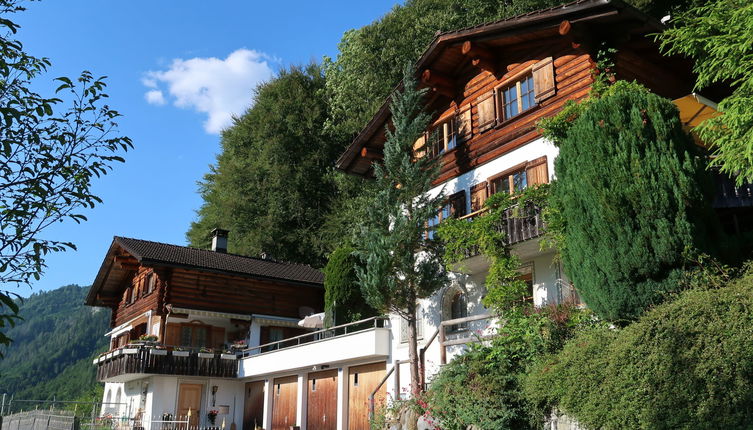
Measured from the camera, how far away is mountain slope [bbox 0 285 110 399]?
8769 cm

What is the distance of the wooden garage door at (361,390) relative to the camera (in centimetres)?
2072

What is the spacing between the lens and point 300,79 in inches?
1812

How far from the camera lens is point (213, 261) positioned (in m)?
31.7

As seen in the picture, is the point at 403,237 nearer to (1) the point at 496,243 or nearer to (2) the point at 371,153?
(1) the point at 496,243

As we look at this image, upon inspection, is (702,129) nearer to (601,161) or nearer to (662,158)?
(662,158)

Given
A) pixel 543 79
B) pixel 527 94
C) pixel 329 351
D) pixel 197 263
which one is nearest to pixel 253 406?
pixel 197 263

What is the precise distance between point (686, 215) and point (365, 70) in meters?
27.0

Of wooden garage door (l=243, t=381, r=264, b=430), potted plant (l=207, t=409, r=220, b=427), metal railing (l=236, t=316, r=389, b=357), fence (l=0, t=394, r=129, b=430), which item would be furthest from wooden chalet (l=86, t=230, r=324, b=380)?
fence (l=0, t=394, r=129, b=430)

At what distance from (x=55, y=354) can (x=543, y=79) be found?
4253 inches

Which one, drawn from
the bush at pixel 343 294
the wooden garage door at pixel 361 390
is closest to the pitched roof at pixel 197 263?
the bush at pixel 343 294

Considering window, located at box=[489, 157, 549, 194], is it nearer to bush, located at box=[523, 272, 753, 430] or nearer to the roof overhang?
the roof overhang

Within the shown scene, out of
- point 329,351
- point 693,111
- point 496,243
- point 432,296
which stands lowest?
point 329,351

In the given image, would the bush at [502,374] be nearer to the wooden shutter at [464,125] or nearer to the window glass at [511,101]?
the window glass at [511,101]

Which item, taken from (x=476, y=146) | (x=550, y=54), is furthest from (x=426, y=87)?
(x=550, y=54)
